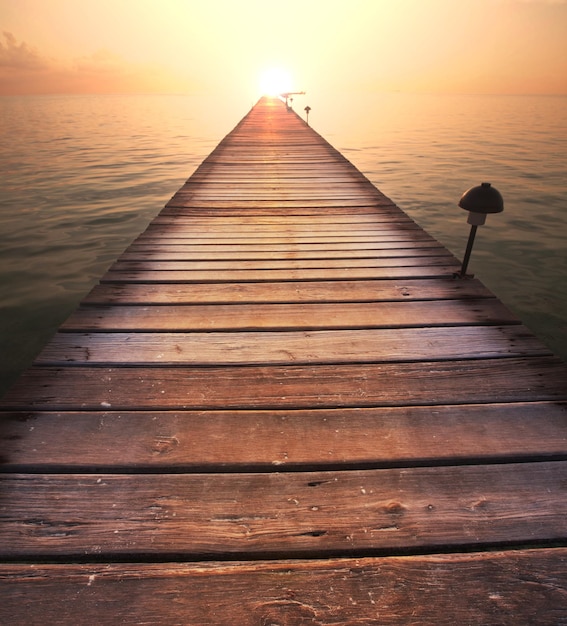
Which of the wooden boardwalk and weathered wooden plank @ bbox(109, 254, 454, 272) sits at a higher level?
weathered wooden plank @ bbox(109, 254, 454, 272)

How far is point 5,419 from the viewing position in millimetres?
1770

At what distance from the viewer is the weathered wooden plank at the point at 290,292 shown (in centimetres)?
290

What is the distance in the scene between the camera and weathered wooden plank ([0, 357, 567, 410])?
1.91 metres

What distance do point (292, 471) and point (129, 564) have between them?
0.65 metres

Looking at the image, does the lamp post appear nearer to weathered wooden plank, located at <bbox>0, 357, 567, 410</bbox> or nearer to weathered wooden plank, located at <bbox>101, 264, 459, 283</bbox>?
weathered wooden plank, located at <bbox>101, 264, 459, 283</bbox>

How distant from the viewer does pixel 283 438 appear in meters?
1.72

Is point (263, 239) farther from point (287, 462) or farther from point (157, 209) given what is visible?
point (157, 209)

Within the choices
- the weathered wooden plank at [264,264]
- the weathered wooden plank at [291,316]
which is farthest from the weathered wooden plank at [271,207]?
the weathered wooden plank at [291,316]

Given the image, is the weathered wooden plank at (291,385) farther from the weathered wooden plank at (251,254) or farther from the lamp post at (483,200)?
the weathered wooden plank at (251,254)

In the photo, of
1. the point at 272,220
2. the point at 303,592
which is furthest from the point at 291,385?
the point at 272,220

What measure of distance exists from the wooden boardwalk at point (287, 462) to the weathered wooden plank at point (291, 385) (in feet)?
0.04

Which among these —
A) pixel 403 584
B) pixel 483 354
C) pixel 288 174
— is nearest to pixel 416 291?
pixel 483 354

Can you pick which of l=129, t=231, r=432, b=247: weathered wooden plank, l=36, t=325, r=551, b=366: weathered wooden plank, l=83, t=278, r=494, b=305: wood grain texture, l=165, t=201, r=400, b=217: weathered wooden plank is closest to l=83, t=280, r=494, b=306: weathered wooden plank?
l=83, t=278, r=494, b=305: wood grain texture

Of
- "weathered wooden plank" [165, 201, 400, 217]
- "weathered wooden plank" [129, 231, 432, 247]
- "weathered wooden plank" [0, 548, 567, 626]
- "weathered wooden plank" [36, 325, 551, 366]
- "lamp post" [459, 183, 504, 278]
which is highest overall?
"lamp post" [459, 183, 504, 278]
